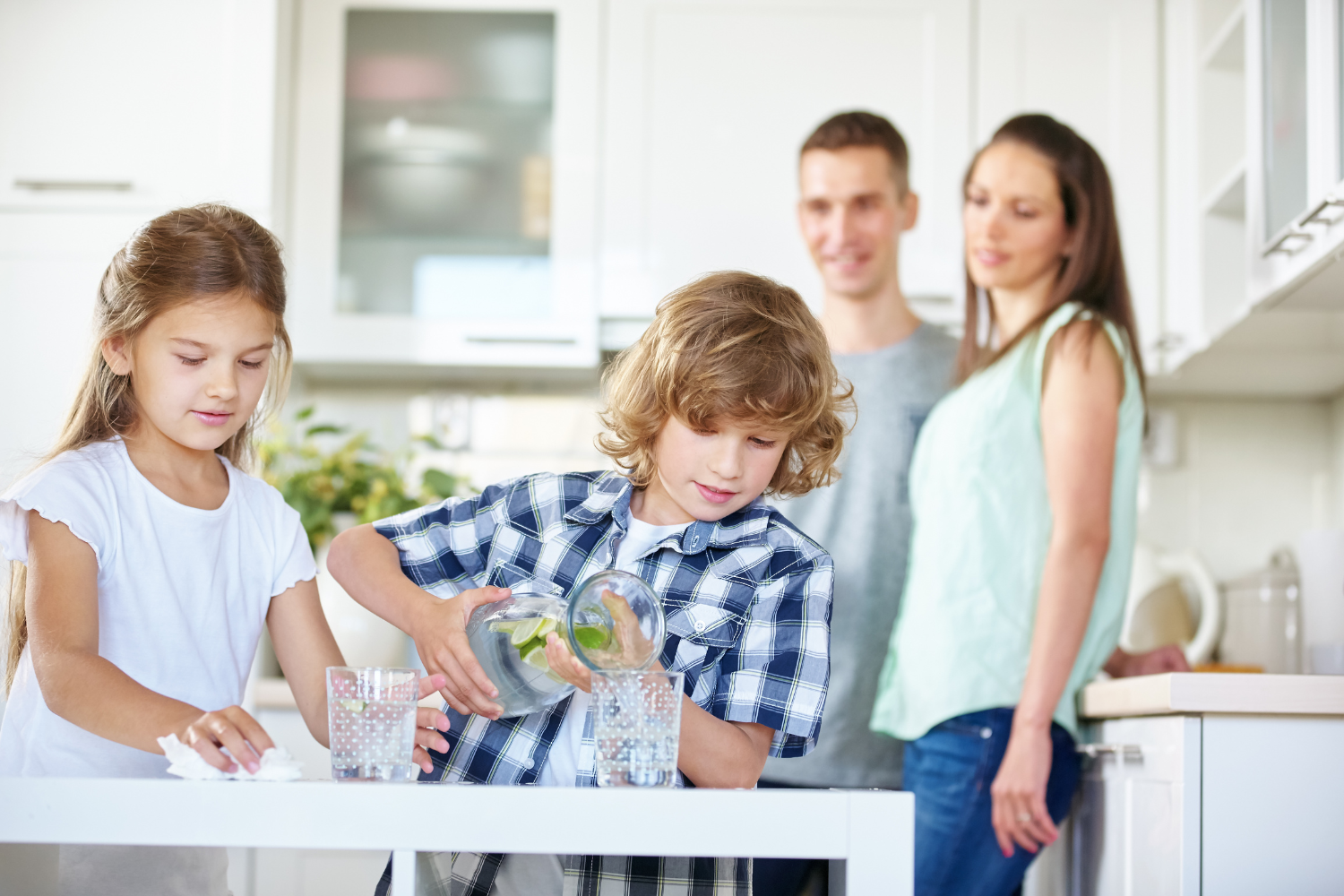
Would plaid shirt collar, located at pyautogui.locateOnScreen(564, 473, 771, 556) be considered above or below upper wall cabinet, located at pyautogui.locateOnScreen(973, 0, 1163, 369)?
below

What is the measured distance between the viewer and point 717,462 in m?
0.87

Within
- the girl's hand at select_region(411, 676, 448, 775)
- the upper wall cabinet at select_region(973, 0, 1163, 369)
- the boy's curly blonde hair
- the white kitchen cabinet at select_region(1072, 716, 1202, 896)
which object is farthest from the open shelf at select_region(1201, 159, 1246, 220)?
the girl's hand at select_region(411, 676, 448, 775)

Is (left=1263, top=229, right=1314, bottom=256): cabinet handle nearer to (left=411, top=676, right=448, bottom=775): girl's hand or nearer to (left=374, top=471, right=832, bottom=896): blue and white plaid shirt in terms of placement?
(left=374, top=471, right=832, bottom=896): blue and white plaid shirt

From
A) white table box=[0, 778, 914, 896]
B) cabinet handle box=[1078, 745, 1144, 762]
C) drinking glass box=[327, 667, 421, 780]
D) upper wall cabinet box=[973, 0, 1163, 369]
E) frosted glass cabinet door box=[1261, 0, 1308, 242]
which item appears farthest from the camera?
upper wall cabinet box=[973, 0, 1163, 369]

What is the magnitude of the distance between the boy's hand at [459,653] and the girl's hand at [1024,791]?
78 cm

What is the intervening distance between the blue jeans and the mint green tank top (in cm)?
3

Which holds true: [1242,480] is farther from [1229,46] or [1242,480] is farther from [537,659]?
[537,659]

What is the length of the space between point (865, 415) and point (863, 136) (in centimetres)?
43

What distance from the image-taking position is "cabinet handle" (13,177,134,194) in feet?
6.63

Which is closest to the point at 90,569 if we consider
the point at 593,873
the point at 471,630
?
the point at 471,630

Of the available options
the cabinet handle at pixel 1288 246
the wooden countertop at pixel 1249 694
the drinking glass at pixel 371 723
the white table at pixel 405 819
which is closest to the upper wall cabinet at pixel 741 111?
the cabinet handle at pixel 1288 246

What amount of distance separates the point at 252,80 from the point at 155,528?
1.38 m

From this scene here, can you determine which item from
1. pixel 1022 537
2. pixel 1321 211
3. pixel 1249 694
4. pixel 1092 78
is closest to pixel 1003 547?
pixel 1022 537

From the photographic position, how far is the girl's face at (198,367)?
0.89m
